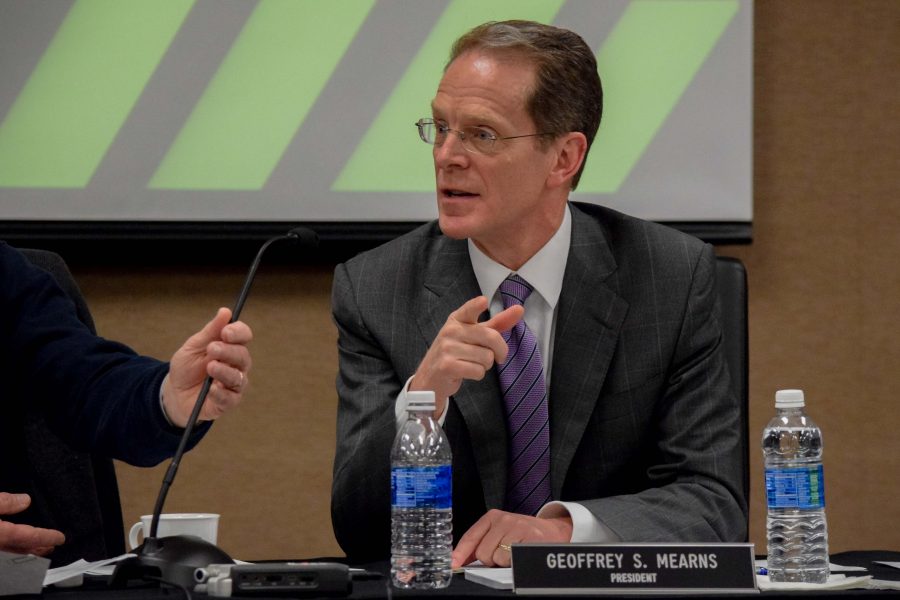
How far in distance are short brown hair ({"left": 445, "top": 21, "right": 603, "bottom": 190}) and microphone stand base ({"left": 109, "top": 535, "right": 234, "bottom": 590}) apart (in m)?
1.05

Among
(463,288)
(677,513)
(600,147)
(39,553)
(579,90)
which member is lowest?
(39,553)

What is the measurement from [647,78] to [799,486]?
67.2 inches

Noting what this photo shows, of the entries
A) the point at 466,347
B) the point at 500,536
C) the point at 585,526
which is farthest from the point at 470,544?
the point at 466,347

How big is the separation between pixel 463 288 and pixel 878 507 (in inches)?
62.7

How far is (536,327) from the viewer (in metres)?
2.14

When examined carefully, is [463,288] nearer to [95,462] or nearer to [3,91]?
[95,462]

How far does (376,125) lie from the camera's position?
9.73ft

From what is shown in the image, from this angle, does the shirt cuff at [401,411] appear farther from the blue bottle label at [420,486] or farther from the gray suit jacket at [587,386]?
the blue bottle label at [420,486]

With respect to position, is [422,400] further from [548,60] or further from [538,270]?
[548,60]

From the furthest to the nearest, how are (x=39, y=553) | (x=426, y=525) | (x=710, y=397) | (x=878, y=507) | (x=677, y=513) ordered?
(x=878, y=507) → (x=710, y=397) → (x=677, y=513) → (x=39, y=553) → (x=426, y=525)

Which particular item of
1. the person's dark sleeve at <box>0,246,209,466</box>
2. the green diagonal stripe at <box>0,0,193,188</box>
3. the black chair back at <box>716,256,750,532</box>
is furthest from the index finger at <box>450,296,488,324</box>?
the green diagonal stripe at <box>0,0,193,188</box>

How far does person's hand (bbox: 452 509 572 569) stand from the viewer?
169 cm

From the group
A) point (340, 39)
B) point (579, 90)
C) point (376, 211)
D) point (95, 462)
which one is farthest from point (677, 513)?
point (340, 39)

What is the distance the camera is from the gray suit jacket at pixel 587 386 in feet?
6.38
